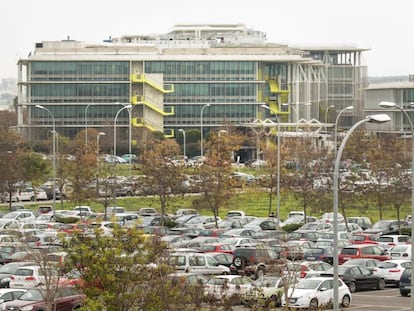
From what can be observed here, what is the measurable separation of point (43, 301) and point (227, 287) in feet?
19.0

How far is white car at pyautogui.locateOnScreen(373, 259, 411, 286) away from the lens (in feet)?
145

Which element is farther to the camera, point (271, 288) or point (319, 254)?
point (319, 254)

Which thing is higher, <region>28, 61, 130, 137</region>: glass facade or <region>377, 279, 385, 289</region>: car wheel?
<region>28, 61, 130, 137</region>: glass facade

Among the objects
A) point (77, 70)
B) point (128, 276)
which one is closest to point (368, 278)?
point (128, 276)

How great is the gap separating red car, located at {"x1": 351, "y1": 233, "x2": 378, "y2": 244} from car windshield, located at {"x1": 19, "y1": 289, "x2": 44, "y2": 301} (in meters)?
22.6

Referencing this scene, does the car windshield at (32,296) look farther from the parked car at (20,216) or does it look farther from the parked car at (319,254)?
the parked car at (20,216)

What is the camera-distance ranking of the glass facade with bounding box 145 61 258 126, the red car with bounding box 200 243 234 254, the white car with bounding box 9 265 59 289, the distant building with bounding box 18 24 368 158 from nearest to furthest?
the white car with bounding box 9 265 59 289
the red car with bounding box 200 243 234 254
the distant building with bounding box 18 24 368 158
the glass facade with bounding box 145 61 258 126

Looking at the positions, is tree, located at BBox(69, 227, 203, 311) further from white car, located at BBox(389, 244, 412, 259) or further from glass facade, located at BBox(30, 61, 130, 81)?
glass facade, located at BBox(30, 61, 130, 81)

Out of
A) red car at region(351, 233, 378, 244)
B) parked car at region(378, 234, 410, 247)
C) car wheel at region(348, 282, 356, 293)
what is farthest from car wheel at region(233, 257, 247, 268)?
parked car at region(378, 234, 410, 247)

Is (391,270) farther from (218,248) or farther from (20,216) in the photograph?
(20,216)

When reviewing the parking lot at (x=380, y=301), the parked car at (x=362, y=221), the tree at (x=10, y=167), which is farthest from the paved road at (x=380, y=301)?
the tree at (x=10, y=167)

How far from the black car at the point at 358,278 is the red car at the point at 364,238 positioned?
1050 cm

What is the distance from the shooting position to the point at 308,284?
36594 mm

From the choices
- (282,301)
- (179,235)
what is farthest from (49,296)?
(179,235)
